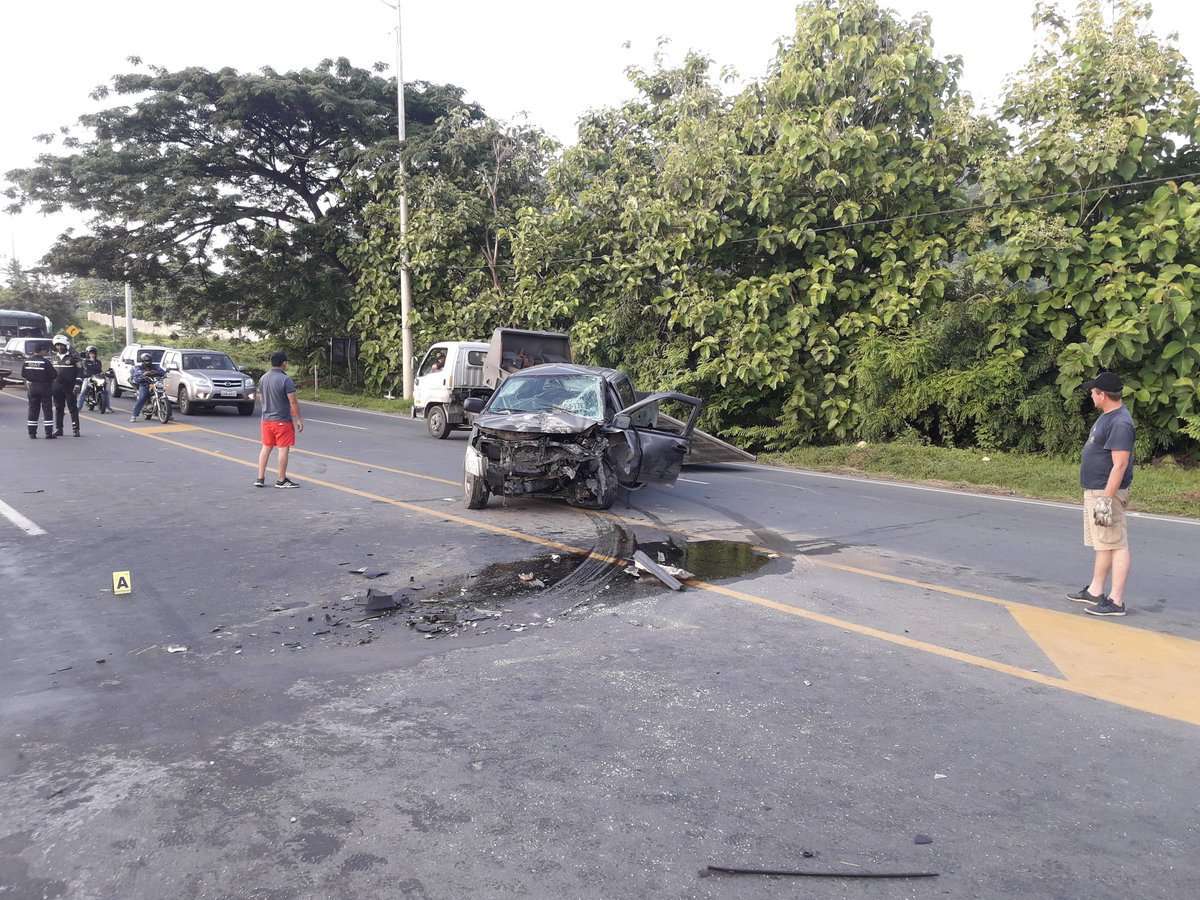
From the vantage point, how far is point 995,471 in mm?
14250

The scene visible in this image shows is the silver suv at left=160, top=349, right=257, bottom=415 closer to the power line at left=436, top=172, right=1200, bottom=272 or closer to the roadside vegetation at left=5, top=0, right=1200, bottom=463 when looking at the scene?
the roadside vegetation at left=5, top=0, right=1200, bottom=463

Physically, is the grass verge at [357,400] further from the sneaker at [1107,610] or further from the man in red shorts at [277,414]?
the sneaker at [1107,610]

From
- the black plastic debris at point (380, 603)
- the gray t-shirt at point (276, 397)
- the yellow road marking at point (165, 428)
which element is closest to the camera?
the black plastic debris at point (380, 603)

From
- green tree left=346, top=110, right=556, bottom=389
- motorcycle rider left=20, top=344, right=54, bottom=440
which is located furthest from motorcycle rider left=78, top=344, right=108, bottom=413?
green tree left=346, top=110, right=556, bottom=389

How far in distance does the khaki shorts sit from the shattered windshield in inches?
207

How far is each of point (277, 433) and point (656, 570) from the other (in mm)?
6242

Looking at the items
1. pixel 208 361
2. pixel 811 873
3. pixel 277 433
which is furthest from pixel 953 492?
pixel 208 361

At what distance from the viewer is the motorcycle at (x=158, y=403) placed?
20.1 m

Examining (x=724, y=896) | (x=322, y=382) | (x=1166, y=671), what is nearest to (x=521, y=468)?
(x=1166, y=671)

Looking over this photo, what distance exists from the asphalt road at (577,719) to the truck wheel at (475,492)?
3.87 ft

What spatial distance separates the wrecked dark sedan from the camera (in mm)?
9422

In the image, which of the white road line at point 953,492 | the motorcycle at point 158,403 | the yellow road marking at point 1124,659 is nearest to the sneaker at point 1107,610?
the yellow road marking at point 1124,659

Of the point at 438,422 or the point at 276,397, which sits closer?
the point at 276,397

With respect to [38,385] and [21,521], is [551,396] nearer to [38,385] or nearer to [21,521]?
[21,521]
